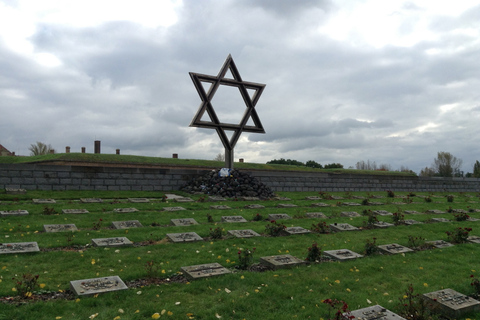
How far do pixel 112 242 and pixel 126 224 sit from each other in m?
1.96

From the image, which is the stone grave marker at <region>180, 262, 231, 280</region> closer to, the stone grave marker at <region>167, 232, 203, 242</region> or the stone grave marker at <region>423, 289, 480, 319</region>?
the stone grave marker at <region>167, 232, 203, 242</region>

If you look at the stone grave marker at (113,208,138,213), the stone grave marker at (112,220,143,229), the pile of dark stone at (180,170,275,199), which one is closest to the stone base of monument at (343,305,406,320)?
the stone grave marker at (112,220,143,229)

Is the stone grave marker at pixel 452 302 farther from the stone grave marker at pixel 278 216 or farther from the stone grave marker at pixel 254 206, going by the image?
the stone grave marker at pixel 254 206

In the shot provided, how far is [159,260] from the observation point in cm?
643

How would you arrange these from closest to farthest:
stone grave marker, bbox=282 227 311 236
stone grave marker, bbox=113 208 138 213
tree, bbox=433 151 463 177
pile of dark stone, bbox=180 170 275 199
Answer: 1. stone grave marker, bbox=282 227 311 236
2. stone grave marker, bbox=113 208 138 213
3. pile of dark stone, bbox=180 170 275 199
4. tree, bbox=433 151 463 177

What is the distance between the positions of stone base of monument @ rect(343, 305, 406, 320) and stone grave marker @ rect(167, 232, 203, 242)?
4.37 metres

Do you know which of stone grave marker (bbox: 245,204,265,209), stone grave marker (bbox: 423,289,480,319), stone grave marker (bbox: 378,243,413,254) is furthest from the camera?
stone grave marker (bbox: 245,204,265,209)

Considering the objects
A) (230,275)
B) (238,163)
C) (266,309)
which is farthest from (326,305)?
(238,163)

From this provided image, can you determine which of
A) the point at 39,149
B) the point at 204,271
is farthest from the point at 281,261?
the point at 39,149

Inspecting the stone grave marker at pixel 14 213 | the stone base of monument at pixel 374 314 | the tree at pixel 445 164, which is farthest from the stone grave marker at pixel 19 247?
the tree at pixel 445 164

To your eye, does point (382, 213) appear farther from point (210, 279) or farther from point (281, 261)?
point (210, 279)

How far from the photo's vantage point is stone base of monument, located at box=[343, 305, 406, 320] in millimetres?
4301

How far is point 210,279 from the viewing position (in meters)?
5.47

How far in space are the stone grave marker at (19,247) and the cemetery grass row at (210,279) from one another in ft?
0.42
